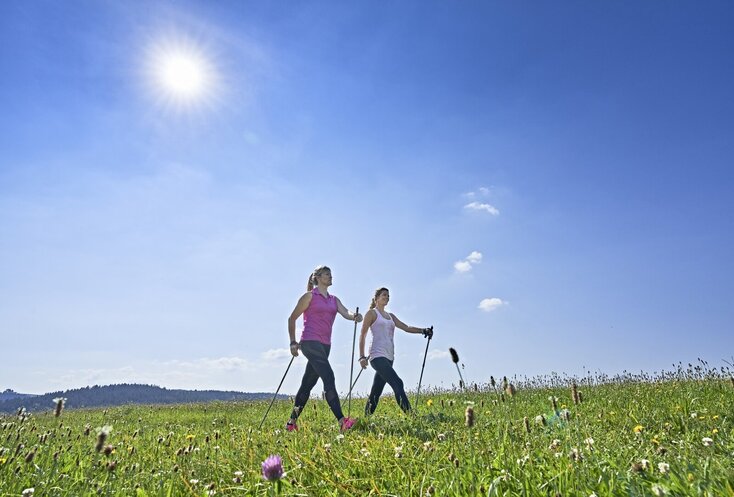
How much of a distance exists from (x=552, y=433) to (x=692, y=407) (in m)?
3.12

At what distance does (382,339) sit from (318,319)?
58.7 inches

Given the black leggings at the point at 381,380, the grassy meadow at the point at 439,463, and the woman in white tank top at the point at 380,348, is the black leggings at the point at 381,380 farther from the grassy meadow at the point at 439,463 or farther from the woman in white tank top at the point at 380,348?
the grassy meadow at the point at 439,463

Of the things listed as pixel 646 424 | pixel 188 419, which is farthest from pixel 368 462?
pixel 188 419

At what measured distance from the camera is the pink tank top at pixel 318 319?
9.13 meters

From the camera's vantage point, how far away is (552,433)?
5801mm

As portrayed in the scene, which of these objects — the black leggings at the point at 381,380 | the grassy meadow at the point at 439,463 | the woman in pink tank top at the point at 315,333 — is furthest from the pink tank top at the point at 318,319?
the grassy meadow at the point at 439,463

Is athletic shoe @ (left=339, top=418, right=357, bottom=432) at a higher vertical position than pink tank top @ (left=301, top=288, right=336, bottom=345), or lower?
lower

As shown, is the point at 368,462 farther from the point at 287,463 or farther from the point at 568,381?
the point at 568,381

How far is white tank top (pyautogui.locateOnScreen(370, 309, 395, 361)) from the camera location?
9.94 m

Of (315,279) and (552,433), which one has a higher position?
(315,279)

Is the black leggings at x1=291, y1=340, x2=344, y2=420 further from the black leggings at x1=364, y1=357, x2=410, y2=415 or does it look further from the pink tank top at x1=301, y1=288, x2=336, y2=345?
the black leggings at x1=364, y1=357, x2=410, y2=415

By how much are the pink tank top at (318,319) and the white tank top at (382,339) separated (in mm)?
1068

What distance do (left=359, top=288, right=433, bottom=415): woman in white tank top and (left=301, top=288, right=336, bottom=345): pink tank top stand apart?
3.04 feet

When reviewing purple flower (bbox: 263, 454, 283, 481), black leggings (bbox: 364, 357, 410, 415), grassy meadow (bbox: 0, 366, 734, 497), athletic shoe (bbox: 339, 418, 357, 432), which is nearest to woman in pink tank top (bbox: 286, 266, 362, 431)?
athletic shoe (bbox: 339, 418, 357, 432)
